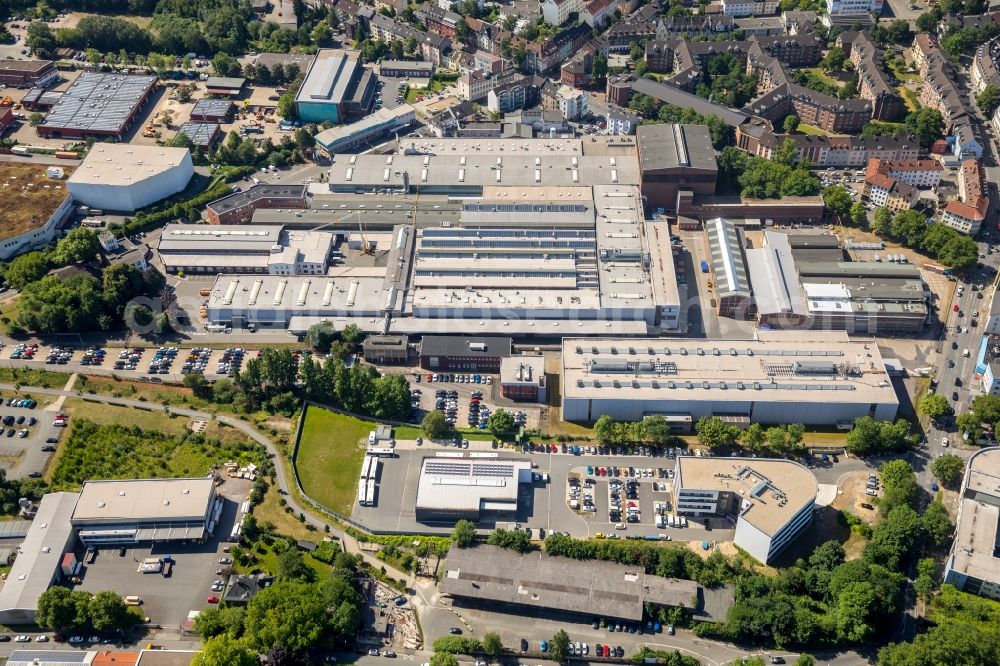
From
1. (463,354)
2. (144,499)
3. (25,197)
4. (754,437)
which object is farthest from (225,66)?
(754,437)

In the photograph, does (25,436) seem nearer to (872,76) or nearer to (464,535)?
(464,535)

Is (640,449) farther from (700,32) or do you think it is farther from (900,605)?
(700,32)

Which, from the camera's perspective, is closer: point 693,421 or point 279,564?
point 279,564

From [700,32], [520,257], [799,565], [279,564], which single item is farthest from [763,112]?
[279,564]

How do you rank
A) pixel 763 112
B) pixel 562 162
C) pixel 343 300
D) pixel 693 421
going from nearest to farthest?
pixel 693 421 < pixel 343 300 < pixel 562 162 < pixel 763 112

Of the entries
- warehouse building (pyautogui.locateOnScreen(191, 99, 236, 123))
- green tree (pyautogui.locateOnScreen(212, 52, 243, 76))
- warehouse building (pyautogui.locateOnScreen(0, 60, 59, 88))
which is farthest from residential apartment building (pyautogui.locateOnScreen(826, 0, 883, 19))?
warehouse building (pyautogui.locateOnScreen(0, 60, 59, 88))

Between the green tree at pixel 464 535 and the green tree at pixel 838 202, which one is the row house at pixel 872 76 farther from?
the green tree at pixel 464 535
